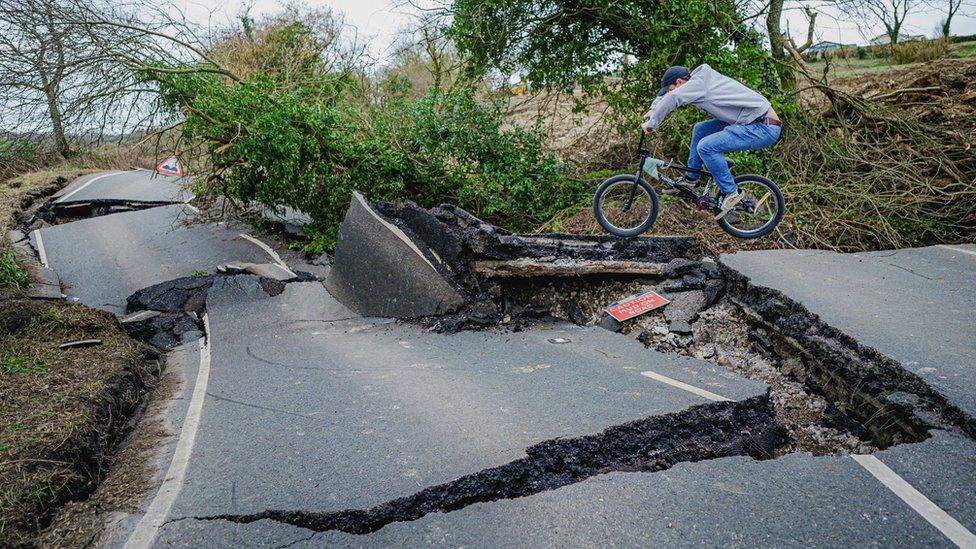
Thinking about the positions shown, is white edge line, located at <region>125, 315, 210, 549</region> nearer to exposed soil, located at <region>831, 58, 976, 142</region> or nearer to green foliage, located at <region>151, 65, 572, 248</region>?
green foliage, located at <region>151, 65, 572, 248</region>

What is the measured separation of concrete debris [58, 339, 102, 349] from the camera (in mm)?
6751

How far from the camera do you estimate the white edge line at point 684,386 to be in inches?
190

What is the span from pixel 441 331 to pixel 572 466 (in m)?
3.91

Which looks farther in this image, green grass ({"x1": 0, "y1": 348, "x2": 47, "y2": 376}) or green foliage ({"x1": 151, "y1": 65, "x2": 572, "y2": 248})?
green foliage ({"x1": 151, "y1": 65, "x2": 572, "y2": 248})

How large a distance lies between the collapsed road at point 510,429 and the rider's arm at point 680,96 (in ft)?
6.44

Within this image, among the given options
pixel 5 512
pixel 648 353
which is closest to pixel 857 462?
pixel 648 353

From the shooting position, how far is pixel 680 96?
7.02m

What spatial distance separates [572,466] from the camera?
13.0 feet

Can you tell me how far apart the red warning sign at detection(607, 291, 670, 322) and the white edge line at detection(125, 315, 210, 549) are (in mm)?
4777

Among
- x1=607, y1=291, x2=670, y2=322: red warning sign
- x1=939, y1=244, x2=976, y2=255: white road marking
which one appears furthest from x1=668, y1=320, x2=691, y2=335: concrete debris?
x1=939, y1=244, x2=976, y2=255: white road marking

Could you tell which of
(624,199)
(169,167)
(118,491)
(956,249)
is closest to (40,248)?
(169,167)

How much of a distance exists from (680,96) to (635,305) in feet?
8.58

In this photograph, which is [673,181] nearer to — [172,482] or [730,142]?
[730,142]

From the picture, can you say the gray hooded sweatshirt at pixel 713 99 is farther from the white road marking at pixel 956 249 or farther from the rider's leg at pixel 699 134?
the white road marking at pixel 956 249
